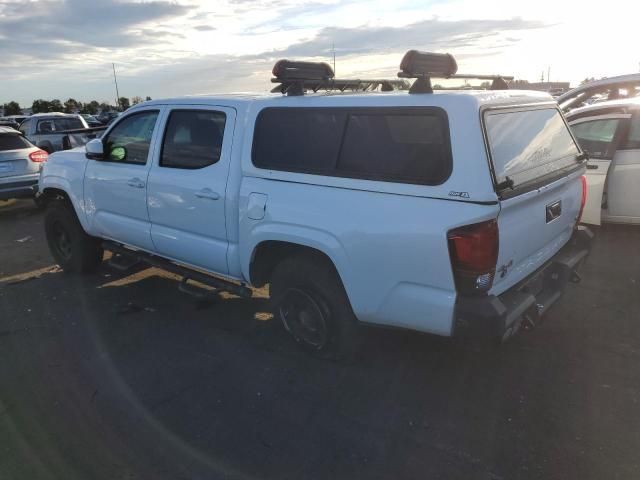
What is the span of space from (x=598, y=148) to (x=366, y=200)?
165 inches

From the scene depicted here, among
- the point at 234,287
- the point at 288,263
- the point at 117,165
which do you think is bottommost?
the point at 234,287

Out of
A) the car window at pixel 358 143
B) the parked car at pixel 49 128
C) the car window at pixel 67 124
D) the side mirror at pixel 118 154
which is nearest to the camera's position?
the car window at pixel 358 143

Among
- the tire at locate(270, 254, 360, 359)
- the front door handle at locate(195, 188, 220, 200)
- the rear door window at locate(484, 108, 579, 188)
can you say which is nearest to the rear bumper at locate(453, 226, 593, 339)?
the rear door window at locate(484, 108, 579, 188)

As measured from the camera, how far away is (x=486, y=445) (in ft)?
9.43

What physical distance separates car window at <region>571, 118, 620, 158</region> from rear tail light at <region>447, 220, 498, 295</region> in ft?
13.0

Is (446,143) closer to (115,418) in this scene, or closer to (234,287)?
(234,287)

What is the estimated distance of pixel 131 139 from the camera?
16.2 feet

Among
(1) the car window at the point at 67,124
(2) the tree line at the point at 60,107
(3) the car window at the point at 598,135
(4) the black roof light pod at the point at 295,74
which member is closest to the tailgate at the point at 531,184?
(4) the black roof light pod at the point at 295,74

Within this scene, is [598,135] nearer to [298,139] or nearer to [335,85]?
[335,85]

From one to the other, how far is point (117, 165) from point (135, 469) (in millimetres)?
3066

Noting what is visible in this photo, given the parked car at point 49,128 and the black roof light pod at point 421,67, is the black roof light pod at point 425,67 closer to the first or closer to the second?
the black roof light pod at point 421,67

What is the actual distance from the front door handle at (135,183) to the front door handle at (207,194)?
810 millimetres

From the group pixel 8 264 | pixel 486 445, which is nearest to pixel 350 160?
pixel 486 445

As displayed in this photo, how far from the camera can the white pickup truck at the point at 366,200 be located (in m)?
2.87
